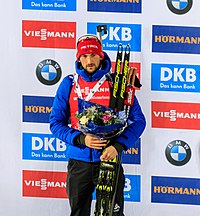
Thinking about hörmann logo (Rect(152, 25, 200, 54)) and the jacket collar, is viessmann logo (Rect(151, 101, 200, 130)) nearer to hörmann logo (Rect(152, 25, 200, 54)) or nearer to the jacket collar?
hörmann logo (Rect(152, 25, 200, 54))

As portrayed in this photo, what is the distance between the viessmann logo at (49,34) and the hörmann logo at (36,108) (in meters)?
0.32

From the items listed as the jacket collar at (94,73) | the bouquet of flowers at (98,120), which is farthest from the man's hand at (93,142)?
the jacket collar at (94,73)

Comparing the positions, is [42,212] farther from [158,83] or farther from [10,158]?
[158,83]

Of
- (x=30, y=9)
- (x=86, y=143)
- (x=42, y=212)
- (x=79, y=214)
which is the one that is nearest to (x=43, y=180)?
(x=42, y=212)

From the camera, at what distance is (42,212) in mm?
3680

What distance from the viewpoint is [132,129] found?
305cm

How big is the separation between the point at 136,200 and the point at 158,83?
2.38 ft

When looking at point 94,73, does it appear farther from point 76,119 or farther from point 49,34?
point 49,34

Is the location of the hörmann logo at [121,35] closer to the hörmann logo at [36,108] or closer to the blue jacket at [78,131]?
the blue jacket at [78,131]

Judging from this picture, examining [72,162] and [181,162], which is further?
[181,162]

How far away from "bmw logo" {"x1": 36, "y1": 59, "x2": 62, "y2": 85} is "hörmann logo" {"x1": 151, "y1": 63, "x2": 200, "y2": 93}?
1.85 feet

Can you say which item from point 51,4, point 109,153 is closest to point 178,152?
point 109,153

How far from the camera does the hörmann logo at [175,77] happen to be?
11.3 ft

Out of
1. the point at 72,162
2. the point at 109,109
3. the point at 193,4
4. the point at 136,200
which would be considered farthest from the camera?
the point at 136,200
